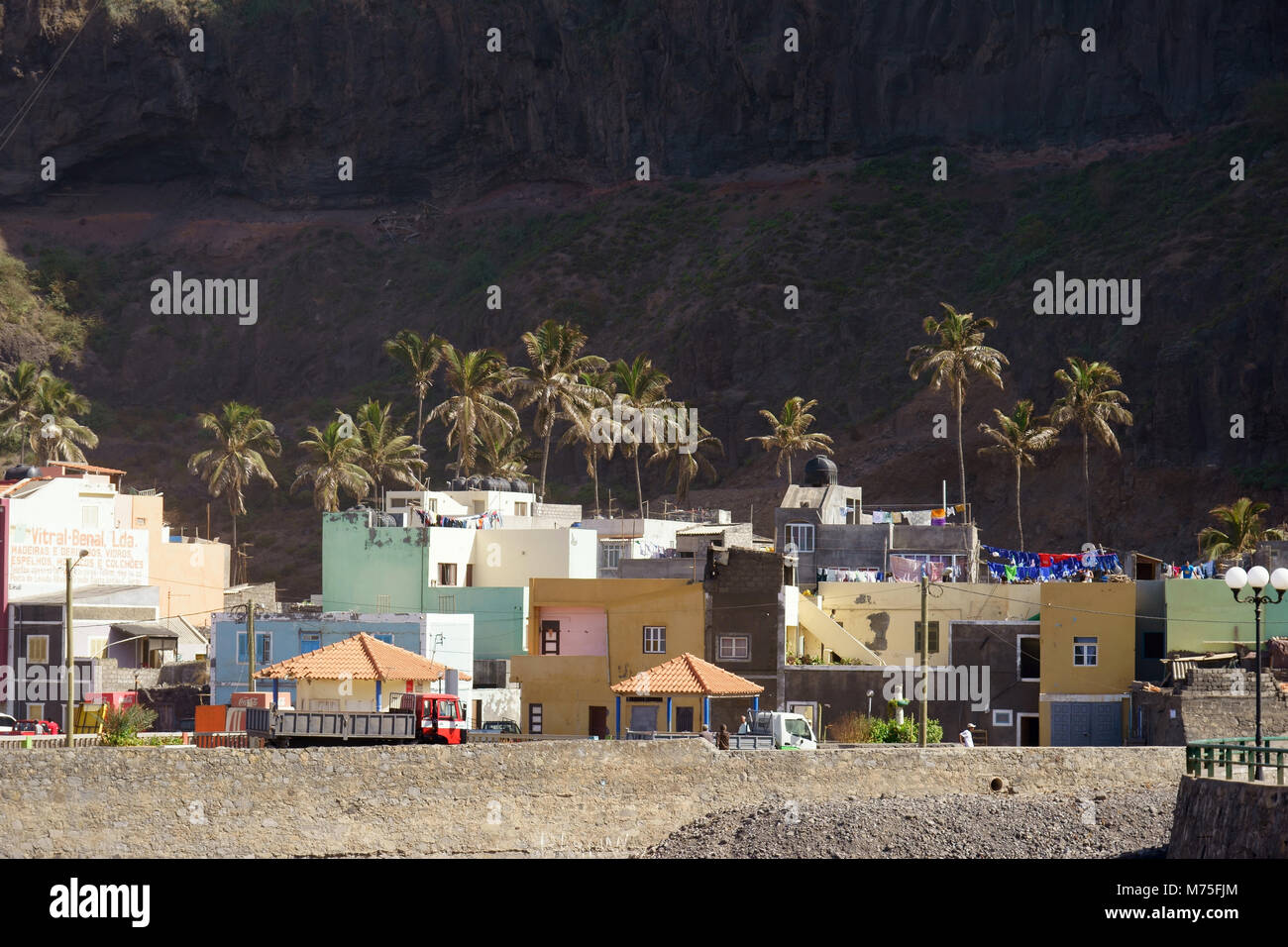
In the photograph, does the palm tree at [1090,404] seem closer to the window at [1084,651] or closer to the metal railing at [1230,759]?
the window at [1084,651]

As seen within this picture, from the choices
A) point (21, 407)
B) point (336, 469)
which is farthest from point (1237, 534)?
point (21, 407)

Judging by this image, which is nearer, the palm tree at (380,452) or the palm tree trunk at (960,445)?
the palm tree trunk at (960,445)

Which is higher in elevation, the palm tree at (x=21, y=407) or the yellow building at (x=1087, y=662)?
the palm tree at (x=21, y=407)

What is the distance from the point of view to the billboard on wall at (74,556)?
7169cm

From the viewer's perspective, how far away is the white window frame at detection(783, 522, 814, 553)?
7225cm

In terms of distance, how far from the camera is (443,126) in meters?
148

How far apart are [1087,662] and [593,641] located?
1496 cm

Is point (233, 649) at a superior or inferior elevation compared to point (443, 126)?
inferior

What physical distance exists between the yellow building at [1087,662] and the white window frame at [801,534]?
13.1m

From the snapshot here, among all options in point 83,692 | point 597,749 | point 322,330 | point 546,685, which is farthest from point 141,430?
point 597,749

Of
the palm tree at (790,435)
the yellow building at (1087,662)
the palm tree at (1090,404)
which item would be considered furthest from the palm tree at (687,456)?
the yellow building at (1087,662)

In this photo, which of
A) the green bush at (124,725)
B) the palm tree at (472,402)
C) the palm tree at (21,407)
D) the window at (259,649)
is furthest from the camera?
the palm tree at (21,407)
